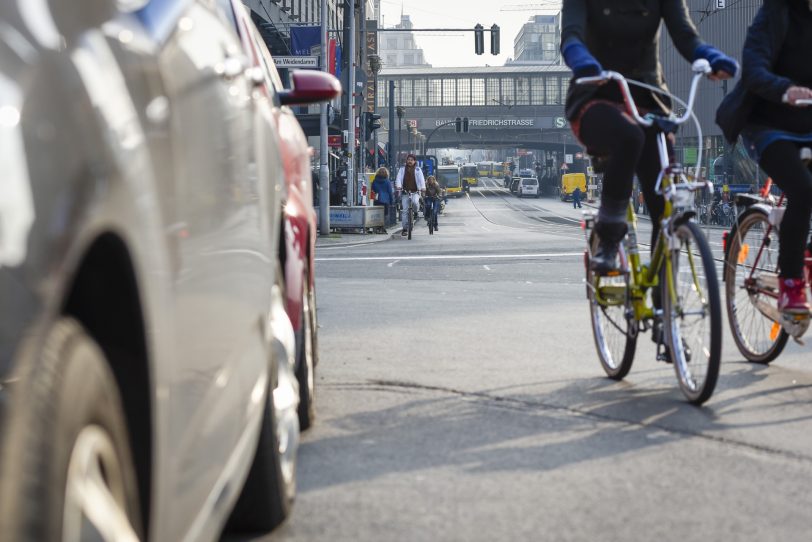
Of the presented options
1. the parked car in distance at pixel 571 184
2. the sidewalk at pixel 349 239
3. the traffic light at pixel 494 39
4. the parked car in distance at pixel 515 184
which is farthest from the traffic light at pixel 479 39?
the parked car in distance at pixel 515 184

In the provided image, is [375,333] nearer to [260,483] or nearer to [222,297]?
[260,483]

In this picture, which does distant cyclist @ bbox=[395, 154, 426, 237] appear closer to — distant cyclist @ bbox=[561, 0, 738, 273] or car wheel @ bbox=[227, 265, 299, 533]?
distant cyclist @ bbox=[561, 0, 738, 273]

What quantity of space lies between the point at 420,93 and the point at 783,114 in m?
135

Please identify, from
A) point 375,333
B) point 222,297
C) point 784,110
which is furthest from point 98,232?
point 375,333

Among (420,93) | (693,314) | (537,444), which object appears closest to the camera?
(537,444)

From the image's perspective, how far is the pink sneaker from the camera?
5.87 meters

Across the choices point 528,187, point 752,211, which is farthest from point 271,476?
point 528,187

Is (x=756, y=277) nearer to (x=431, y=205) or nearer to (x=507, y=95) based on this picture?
(x=431, y=205)

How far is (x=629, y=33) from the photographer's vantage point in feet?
19.2

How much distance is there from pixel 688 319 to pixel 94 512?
401 centimetres

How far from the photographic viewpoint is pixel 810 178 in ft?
19.3

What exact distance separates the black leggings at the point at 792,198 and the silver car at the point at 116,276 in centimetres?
376

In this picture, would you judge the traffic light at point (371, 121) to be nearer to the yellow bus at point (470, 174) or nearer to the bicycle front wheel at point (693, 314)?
the bicycle front wheel at point (693, 314)

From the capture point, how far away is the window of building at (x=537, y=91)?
136625mm
